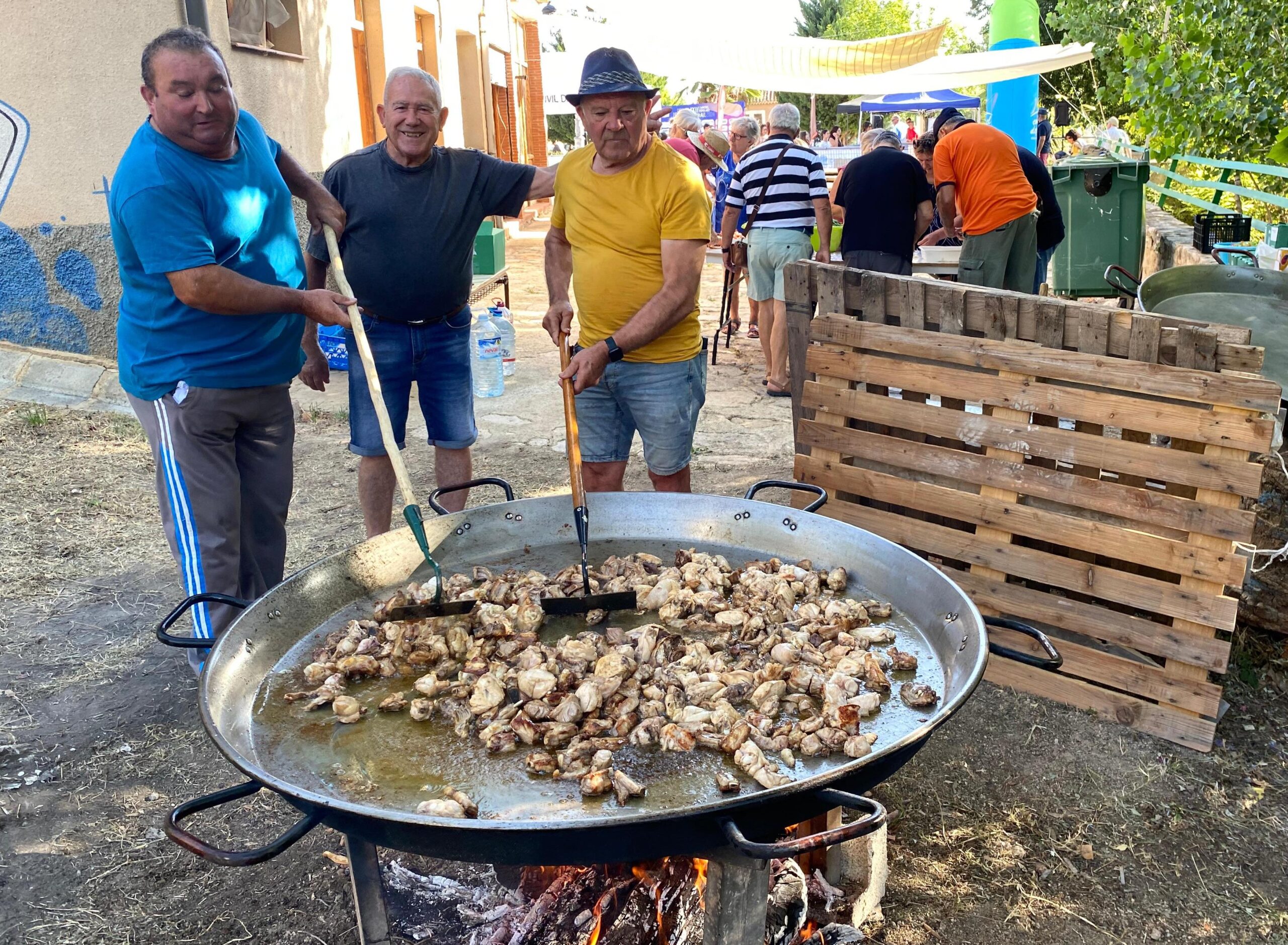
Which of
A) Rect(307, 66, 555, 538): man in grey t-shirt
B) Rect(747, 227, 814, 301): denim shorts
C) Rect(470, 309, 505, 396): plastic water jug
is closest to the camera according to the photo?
Rect(307, 66, 555, 538): man in grey t-shirt

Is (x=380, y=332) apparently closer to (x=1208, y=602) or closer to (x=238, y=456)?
(x=238, y=456)

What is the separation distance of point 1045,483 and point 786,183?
15.0 feet

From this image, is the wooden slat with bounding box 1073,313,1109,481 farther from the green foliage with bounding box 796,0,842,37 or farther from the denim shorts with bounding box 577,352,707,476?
the green foliage with bounding box 796,0,842,37

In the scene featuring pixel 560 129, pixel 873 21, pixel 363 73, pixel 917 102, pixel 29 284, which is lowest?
pixel 29 284

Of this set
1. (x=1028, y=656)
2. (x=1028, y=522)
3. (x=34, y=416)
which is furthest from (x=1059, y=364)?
(x=34, y=416)

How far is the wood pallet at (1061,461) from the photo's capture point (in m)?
3.08

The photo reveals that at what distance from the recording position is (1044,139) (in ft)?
65.3

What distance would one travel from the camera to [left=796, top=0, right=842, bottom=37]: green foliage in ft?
207

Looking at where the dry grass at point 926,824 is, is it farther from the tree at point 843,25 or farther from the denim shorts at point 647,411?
the tree at point 843,25

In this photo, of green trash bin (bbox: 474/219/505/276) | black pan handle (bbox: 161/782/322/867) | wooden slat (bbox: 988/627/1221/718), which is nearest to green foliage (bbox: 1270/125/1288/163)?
wooden slat (bbox: 988/627/1221/718)

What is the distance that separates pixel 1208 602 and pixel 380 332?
3.22 metres

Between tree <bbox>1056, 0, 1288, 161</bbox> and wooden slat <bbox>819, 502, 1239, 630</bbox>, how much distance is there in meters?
4.86

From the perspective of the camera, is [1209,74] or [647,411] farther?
[1209,74]

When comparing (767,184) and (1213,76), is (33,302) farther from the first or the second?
(1213,76)
